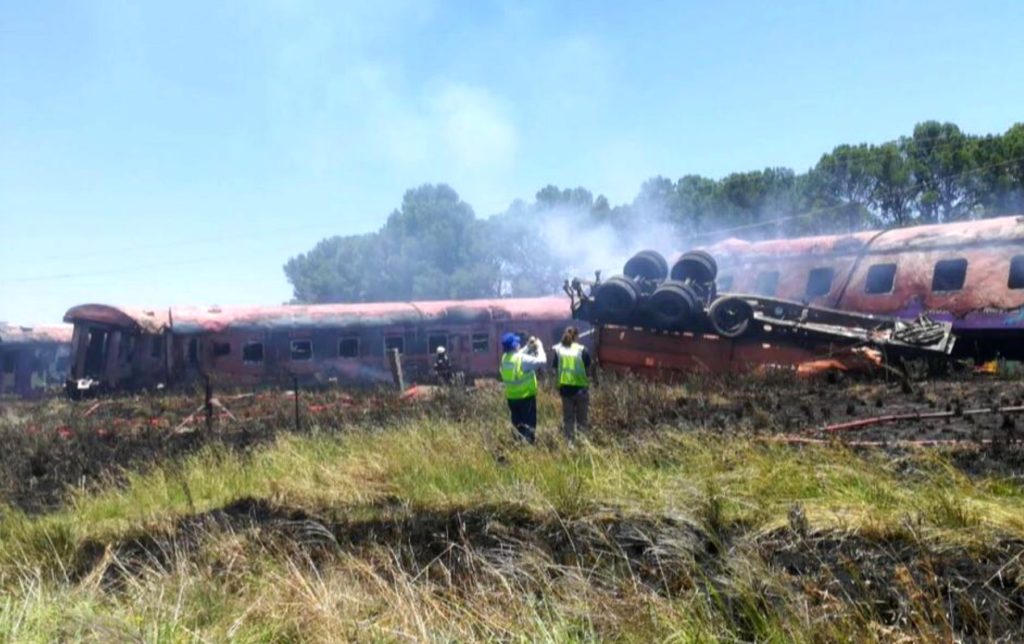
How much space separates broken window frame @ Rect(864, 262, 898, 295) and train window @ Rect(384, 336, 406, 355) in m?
12.5

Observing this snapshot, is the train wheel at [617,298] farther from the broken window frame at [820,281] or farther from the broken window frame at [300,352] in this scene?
the broken window frame at [300,352]

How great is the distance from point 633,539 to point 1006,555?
222 cm

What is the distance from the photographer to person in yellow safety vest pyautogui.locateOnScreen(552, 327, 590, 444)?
31.4 feet

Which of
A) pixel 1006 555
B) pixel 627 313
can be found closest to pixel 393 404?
pixel 627 313

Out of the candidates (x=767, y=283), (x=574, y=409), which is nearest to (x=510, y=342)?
(x=574, y=409)

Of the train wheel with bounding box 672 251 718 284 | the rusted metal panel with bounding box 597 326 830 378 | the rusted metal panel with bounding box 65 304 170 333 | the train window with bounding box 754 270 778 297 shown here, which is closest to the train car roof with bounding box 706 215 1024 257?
the train window with bounding box 754 270 778 297

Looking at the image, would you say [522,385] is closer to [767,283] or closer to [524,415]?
[524,415]

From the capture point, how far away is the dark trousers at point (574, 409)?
9618mm

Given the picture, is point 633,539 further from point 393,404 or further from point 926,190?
point 926,190

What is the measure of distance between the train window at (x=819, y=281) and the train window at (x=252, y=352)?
13829 mm

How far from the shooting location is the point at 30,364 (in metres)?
30.6

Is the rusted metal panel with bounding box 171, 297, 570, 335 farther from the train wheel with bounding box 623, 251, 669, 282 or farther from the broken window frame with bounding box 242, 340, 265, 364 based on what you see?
the train wheel with bounding box 623, 251, 669, 282

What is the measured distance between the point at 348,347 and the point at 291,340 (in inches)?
59.8

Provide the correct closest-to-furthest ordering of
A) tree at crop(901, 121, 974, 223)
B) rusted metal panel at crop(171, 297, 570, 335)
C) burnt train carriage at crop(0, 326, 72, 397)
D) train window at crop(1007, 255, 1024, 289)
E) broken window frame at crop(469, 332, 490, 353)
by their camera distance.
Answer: train window at crop(1007, 255, 1024, 289) < rusted metal panel at crop(171, 297, 570, 335) < broken window frame at crop(469, 332, 490, 353) < burnt train carriage at crop(0, 326, 72, 397) < tree at crop(901, 121, 974, 223)
